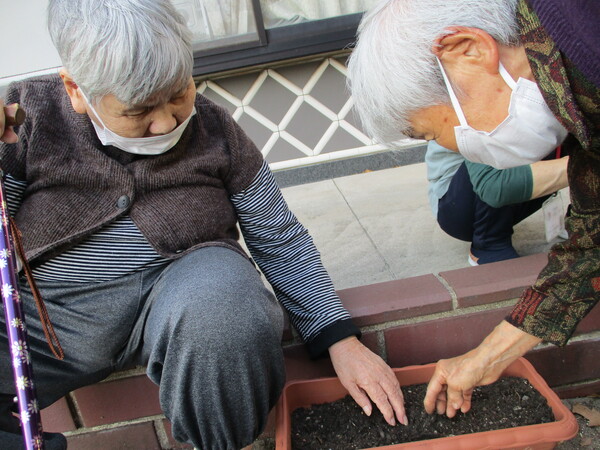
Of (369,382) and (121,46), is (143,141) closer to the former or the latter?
(121,46)

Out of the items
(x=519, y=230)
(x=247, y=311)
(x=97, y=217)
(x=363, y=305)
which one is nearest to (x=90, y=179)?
(x=97, y=217)

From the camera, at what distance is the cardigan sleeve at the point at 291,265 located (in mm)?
1665

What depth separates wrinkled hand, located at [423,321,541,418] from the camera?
1.43m

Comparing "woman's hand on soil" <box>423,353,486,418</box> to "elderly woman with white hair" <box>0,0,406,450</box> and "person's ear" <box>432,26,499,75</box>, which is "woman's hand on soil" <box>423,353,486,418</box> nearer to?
"elderly woman with white hair" <box>0,0,406,450</box>

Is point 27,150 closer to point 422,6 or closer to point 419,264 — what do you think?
point 422,6

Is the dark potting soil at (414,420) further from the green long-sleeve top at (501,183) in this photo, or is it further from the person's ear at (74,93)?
the person's ear at (74,93)

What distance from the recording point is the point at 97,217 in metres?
1.51

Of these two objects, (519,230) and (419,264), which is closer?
(419,264)

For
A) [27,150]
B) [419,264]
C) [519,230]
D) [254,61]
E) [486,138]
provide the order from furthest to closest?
[254,61] < [519,230] < [419,264] < [27,150] < [486,138]

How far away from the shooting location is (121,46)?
1.30 meters

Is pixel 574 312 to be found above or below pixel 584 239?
below

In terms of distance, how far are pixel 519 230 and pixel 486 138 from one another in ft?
4.90

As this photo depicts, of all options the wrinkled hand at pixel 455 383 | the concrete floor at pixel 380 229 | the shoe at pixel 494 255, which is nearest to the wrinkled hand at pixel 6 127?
the wrinkled hand at pixel 455 383

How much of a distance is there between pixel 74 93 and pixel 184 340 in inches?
27.2
